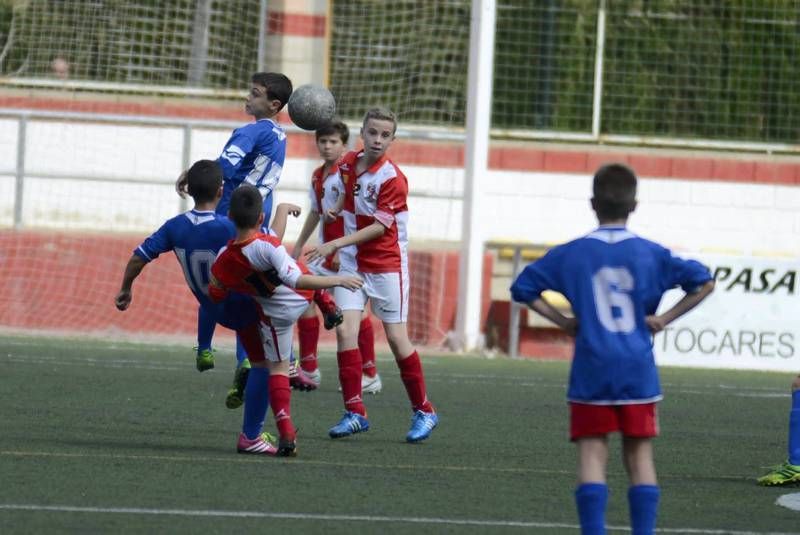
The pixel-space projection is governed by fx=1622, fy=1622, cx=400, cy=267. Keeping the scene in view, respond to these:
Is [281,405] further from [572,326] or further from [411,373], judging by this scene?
[572,326]

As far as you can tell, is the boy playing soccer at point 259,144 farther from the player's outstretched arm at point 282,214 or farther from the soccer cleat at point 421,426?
the soccer cleat at point 421,426

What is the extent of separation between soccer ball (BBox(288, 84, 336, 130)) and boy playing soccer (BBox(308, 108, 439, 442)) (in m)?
0.83

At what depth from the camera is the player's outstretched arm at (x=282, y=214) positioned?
30.0ft

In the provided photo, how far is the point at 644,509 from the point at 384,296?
139 inches

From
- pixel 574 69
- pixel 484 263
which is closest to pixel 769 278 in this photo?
pixel 484 263

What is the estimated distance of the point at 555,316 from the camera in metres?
5.51

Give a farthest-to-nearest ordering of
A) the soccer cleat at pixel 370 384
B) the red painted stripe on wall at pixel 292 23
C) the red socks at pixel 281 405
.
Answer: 1. the red painted stripe on wall at pixel 292 23
2. the soccer cleat at pixel 370 384
3. the red socks at pixel 281 405

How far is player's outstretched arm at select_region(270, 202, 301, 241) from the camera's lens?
30.0 ft

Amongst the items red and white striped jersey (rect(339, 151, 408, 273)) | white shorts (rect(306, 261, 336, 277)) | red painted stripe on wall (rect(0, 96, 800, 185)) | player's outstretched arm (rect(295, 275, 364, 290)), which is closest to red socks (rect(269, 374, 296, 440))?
player's outstretched arm (rect(295, 275, 364, 290))

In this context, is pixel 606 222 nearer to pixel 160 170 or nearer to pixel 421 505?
pixel 421 505

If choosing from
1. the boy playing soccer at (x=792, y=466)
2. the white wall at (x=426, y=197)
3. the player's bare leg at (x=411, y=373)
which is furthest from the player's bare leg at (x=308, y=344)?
the white wall at (x=426, y=197)

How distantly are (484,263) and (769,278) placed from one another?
2.71 metres

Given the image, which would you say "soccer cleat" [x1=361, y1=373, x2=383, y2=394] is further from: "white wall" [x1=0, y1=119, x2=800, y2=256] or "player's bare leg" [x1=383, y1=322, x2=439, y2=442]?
"white wall" [x1=0, y1=119, x2=800, y2=256]

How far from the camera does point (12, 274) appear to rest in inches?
599
